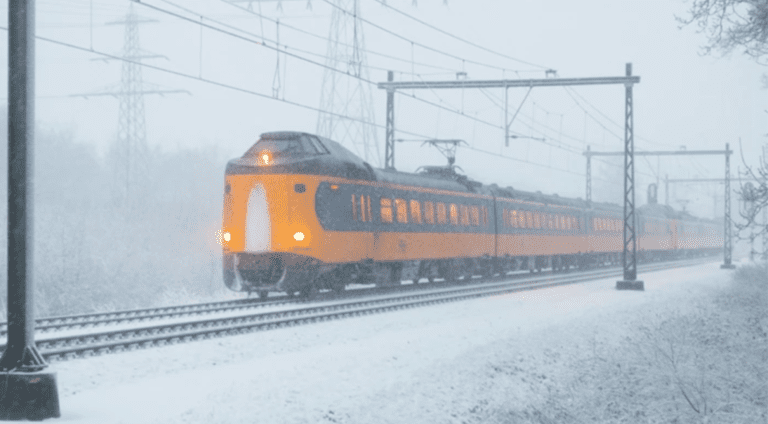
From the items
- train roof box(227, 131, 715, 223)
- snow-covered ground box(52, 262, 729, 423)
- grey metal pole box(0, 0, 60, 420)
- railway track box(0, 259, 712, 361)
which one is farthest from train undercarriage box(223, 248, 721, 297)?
grey metal pole box(0, 0, 60, 420)

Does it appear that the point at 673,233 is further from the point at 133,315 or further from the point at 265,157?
the point at 133,315

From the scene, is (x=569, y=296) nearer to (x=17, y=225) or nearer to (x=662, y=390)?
(x=662, y=390)

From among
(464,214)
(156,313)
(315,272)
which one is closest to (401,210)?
(315,272)

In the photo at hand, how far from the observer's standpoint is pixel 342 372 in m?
10.2

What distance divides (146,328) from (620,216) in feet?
114

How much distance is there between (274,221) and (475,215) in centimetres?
996

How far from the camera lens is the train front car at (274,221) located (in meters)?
17.7

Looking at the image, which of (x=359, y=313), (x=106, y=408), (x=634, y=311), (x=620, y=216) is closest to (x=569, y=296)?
(x=634, y=311)

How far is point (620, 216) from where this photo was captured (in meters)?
43.8

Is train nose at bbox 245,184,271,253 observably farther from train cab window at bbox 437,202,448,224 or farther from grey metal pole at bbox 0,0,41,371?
grey metal pole at bbox 0,0,41,371

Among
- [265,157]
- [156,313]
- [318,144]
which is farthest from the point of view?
[318,144]

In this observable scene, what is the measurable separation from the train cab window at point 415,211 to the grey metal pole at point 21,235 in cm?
1486

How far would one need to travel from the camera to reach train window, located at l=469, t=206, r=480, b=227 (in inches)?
1029

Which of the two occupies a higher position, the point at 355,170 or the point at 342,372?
the point at 355,170
